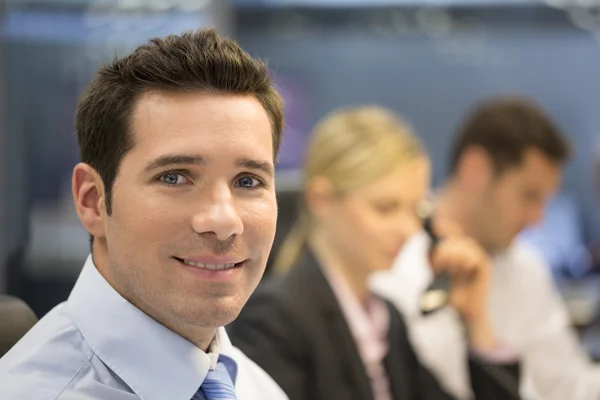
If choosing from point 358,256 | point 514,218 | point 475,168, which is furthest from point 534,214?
point 358,256

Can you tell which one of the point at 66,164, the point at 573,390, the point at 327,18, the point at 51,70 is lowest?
the point at 573,390

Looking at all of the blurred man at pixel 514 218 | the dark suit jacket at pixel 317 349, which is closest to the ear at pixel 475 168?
the blurred man at pixel 514 218

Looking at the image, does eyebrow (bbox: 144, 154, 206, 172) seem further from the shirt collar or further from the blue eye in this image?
the shirt collar

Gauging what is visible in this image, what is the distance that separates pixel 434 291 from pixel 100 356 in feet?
5.16

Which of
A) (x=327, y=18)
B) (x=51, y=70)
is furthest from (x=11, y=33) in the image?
(x=327, y=18)

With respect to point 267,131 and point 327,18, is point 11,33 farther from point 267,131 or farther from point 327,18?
point 267,131

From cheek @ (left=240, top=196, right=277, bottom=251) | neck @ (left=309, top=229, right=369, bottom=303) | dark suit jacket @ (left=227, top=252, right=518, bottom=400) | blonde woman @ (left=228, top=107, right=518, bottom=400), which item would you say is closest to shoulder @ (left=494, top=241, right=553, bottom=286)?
blonde woman @ (left=228, top=107, right=518, bottom=400)

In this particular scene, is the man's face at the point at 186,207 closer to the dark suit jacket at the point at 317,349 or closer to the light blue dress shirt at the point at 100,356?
the light blue dress shirt at the point at 100,356

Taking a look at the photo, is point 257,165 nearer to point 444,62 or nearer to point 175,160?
point 175,160

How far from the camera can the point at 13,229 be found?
341cm

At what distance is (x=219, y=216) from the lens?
1.07 m

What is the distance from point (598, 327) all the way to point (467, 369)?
0.98m

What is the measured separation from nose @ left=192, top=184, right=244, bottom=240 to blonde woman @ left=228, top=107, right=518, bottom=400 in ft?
3.60

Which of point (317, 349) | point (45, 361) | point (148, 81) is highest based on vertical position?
point (148, 81)
